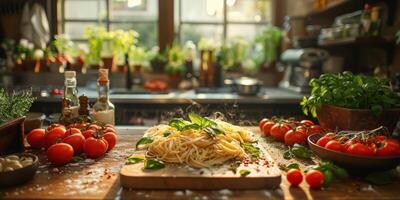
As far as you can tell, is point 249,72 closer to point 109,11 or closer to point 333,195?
point 109,11

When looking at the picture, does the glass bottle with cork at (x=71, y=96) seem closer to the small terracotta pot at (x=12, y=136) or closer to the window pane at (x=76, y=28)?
the small terracotta pot at (x=12, y=136)

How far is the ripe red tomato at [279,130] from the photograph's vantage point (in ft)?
6.20

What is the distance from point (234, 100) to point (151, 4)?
190 cm

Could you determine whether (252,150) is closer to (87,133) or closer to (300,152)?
(300,152)

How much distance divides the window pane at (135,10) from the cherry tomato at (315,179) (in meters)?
3.84

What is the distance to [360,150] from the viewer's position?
1386 mm

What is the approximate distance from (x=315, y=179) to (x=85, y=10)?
13.6ft

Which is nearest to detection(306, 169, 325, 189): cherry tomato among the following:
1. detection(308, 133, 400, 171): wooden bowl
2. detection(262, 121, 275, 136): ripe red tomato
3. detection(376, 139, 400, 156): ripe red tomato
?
detection(308, 133, 400, 171): wooden bowl

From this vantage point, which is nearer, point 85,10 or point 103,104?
point 103,104

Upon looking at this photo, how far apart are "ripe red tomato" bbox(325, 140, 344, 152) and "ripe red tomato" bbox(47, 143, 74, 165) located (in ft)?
3.13

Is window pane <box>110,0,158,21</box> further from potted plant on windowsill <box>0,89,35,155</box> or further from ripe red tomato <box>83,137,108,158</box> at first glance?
ripe red tomato <box>83,137,108,158</box>

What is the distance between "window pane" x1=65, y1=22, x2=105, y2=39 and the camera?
4848mm

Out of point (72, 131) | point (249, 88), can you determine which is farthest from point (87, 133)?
point (249, 88)

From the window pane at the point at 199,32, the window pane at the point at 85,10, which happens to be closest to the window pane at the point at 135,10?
the window pane at the point at 85,10
